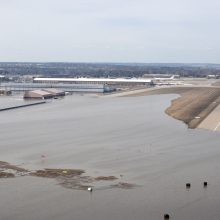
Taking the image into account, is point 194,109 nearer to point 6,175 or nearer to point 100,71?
point 6,175

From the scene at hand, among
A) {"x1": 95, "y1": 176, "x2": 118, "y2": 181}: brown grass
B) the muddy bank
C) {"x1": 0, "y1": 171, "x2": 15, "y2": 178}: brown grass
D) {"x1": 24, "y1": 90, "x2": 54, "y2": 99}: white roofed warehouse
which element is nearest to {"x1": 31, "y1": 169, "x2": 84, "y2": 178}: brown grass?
A: the muddy bank

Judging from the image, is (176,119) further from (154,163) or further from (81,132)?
(154,163)

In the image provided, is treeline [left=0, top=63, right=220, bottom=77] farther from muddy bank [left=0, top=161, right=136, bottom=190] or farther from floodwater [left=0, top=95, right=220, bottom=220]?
muddy bank [left=0, top=161, right=136, bottom=190]

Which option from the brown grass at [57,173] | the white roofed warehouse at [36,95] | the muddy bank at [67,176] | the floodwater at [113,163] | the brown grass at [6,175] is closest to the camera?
the floodwater at [113,163]

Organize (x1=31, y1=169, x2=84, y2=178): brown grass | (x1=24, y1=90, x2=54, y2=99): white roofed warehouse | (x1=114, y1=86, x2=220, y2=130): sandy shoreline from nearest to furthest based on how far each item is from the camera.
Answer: (x1=31, y1=169, x2=84, y2=178): brown grass < (x1=114, y1=86, x2=220, y2=130): sandy shoreline < (x1=24, y1=90, x2=54, y2=99): white roofed warehouse

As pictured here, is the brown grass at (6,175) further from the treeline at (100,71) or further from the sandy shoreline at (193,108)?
the treeline at (100,71)

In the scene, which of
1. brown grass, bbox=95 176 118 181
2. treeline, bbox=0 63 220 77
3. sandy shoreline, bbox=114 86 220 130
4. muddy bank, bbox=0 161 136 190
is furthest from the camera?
treeline, bbox=0 63 220 77

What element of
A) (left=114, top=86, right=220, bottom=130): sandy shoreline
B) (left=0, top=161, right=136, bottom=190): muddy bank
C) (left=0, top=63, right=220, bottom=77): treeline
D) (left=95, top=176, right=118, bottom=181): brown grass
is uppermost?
(left=114, top=86, right=220, bottom=130): sandy shoreline

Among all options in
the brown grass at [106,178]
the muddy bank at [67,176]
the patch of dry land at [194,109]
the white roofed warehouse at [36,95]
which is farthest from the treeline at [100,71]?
the brown grass at [106,178]
